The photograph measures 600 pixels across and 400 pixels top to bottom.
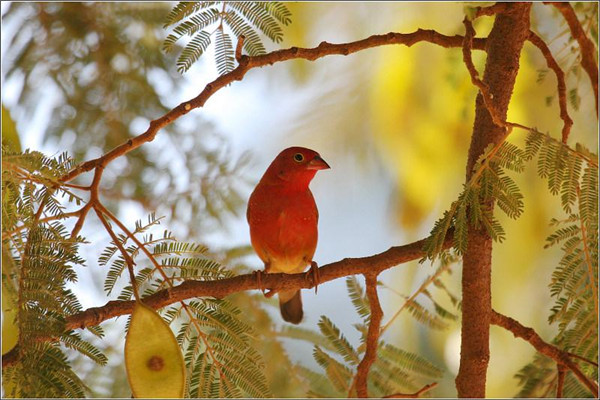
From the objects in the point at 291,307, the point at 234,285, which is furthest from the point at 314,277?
the point at 291,307

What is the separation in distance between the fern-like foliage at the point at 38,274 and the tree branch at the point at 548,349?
1257 millimetres

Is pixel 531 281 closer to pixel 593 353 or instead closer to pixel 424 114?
pixel 424 114

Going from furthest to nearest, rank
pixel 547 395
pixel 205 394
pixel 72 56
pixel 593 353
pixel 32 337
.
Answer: pixel 72 56 → pixel 547 395 → pixel 593 353 → pixel 205 394 → pixel 32 337

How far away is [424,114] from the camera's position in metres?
3.65

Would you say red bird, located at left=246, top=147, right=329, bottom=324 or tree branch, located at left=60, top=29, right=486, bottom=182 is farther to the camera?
red bird, located at left=246, top=147, right=329, bottom=324

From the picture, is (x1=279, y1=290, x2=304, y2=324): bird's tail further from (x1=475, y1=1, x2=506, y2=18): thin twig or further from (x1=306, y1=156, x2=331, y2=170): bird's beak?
(x1=475, y1=1, x2=506, y2=18): thin twig

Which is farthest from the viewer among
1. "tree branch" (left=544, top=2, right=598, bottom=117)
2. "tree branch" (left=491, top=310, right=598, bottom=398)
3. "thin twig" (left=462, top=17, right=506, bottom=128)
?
"tree branch" (left=544, top=2, right=598, bottom=117)

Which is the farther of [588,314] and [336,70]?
[336,70]

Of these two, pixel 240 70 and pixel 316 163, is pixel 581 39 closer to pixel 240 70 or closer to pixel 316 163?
pixel 240 70

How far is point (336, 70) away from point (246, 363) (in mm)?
2169

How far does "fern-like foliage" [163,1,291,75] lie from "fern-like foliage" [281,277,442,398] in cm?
96

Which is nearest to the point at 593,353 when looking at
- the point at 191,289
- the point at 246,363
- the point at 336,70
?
the point at 246,363

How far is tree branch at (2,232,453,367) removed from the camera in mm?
2023

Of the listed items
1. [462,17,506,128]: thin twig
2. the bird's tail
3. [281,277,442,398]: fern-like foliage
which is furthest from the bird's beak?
[462,17,506,128]: thin twig
